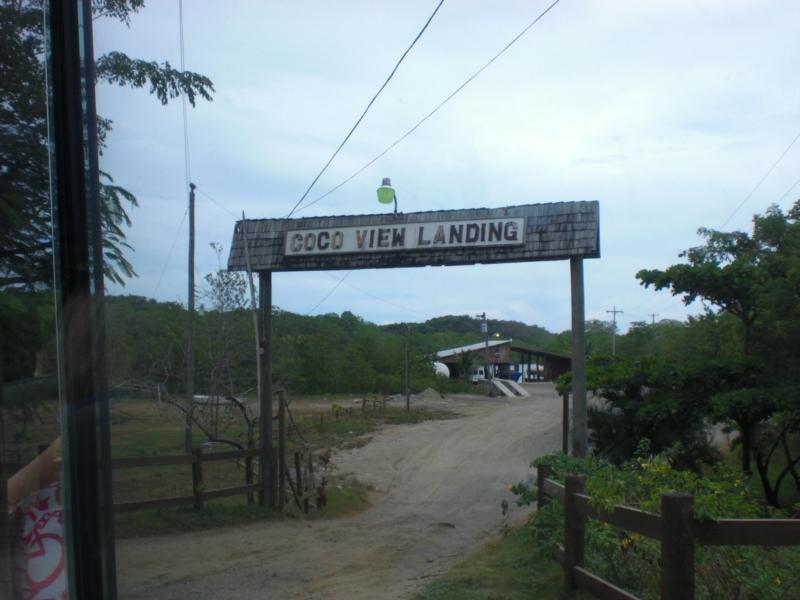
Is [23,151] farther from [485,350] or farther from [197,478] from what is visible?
[485,350]

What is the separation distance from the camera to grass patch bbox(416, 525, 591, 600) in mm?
6824

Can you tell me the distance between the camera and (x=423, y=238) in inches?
486

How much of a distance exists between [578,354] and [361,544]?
4142 millimetres

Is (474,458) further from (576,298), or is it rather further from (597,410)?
(576,298)

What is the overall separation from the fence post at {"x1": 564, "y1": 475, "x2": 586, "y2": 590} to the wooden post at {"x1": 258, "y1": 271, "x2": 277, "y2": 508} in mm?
7732

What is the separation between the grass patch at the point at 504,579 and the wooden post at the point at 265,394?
227 inches

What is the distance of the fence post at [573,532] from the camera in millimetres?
6500

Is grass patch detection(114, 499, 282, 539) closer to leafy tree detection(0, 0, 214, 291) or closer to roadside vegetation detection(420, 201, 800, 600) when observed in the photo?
roadside vegetation detection(420, 201, 800, 600)

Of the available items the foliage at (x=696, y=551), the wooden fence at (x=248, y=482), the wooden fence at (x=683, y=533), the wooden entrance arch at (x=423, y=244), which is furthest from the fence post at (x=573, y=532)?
the wooden entrance arch at (x=423, y=244)

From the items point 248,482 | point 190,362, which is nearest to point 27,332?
point 190,362

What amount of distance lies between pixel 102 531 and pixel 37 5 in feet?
6.36

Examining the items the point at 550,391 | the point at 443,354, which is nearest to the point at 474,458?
the point at 550,391

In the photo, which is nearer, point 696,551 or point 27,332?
point 27,332

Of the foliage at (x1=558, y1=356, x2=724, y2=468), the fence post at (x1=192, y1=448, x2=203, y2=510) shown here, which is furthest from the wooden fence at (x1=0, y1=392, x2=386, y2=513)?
the foliage at (x1=558, y1=356, x2=724, y2=468)
